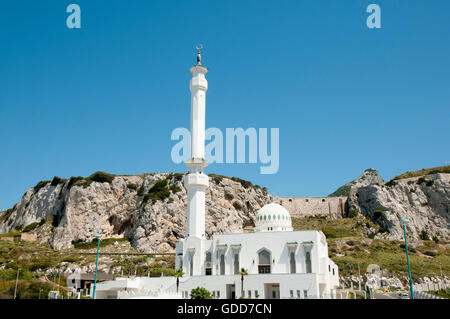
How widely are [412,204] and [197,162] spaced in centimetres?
6992

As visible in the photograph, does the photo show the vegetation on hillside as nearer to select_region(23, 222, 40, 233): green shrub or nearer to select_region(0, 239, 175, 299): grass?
select_region(0, 239, 175, 299): grass

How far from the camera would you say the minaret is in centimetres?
5225

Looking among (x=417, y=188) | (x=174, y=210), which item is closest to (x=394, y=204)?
(x=417, y=188)

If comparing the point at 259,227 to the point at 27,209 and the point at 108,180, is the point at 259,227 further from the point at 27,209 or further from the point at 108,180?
the point at 27,209

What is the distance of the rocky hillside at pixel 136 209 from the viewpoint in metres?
85.6

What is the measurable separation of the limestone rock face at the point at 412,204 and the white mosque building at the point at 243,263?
50.6 m

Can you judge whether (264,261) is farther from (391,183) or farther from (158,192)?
(391,183)

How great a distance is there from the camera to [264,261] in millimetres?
48281

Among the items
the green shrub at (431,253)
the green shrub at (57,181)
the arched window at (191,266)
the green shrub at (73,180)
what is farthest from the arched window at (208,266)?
the green shrub at (57,181)

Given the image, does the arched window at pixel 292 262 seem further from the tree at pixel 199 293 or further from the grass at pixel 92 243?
the grass at pixel 92 243

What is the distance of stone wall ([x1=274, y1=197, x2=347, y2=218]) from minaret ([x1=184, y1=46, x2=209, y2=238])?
6500cm

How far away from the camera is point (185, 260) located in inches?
2013
